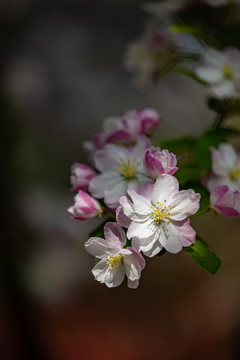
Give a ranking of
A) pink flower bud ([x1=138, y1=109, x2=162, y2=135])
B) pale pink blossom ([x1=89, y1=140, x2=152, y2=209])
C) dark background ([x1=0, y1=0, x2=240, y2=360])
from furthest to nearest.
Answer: dark background ([x1=0, y1=0, x2=240, y2=360]) < pink flower bud ([x1=138, y1=109, x2=162, y2=135]) < pale pink blossom ([x1=89, y1=140, x2=152, y2=209])

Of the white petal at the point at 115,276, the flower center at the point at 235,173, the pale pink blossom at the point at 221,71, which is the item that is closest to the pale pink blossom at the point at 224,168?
the flower center at the point at 235,173

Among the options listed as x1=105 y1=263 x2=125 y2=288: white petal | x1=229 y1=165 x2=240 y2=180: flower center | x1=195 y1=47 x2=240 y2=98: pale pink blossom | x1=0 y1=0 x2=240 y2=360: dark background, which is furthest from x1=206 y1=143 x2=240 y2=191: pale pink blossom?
x1=0 y1=0 x2=240 y2=360: dark background

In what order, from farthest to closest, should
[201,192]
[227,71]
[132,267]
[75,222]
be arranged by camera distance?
[75,222], [227,71], [201,192], [132,267]

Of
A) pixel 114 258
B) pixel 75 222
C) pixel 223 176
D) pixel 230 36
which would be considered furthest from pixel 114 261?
pixel 75 222

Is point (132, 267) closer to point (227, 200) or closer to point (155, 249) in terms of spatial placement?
point (155, 249)

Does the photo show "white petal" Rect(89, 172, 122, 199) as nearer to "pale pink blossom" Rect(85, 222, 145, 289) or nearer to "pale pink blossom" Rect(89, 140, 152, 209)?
"pale pink blossom" Rect(89, 140, 152, 209)

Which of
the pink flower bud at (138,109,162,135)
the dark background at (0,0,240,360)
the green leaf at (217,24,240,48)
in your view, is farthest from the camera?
the dark background at (0,0,240,360)

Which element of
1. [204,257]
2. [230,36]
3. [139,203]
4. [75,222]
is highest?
[230,36]
